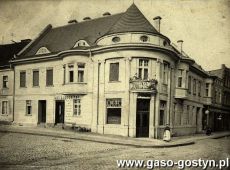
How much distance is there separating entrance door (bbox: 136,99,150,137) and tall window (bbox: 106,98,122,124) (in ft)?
3.09

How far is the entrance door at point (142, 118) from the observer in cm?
1605

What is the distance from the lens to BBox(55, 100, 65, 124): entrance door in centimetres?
1908

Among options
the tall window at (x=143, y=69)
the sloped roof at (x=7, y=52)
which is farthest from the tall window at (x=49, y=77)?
the tall window at (x=143, y=69)

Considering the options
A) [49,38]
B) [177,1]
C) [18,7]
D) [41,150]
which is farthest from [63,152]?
[49,38]

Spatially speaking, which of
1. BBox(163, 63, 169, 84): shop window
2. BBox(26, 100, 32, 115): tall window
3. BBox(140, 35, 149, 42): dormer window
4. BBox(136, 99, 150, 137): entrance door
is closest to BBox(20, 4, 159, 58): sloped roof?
BBox(140, 35, 149, 42): dormer window

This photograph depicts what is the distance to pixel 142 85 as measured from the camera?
15789 mm

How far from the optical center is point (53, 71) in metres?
19.0

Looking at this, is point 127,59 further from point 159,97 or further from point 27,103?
point 27,103

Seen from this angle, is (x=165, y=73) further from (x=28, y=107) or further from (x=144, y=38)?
(x=28, y=107)

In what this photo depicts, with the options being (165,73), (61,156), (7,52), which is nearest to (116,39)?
(165,73)

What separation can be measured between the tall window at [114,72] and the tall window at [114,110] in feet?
3.46

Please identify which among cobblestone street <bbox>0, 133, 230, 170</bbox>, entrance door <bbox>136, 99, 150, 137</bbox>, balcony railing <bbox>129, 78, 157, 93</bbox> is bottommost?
cobblestone street <bbox>0, 133, 230, 170</bbox>

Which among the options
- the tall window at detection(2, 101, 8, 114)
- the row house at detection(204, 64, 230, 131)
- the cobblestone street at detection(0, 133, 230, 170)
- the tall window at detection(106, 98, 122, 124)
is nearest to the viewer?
the cobblestone street at detection(0, 133, 230, 170)

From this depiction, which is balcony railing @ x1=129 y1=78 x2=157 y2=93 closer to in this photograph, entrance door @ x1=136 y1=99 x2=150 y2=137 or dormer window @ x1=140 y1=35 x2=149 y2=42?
entrance door @ x1=136 y1=99 x2=150 y2=137
